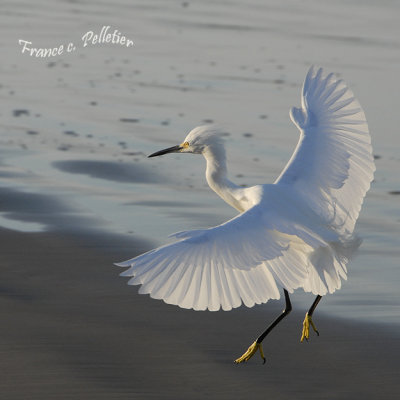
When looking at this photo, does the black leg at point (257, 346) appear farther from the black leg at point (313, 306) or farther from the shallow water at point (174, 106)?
the shallow water at point (174, 106)

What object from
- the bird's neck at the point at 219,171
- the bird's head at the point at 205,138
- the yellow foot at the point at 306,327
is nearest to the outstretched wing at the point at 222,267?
the yellow foot at the point at 306,327

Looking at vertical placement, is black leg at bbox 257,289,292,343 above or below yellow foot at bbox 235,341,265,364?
above

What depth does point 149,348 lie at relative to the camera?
684 cm

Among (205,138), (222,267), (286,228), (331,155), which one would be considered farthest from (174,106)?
(222,267)

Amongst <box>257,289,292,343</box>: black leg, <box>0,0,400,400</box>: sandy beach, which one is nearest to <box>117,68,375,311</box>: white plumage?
<box>257,289,292,343</box>: black leg

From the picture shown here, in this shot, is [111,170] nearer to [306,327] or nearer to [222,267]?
[306,327]

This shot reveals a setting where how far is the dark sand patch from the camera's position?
425 inches

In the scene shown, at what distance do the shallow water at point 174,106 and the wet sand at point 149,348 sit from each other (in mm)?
564

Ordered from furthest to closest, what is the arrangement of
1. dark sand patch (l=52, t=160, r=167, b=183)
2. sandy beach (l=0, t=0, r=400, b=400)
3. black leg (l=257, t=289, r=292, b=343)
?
dark sand patch (l=52, t=160, r=167, b=183)
black leg (l=257, t=289, r=292, b=343)
sandy beach (l=0, t=0, r=400, b=400)

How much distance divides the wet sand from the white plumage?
1.63ft

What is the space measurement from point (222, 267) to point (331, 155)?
1.90 metres

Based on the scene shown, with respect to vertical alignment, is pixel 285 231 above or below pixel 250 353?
above

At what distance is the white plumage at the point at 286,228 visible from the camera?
229 inches

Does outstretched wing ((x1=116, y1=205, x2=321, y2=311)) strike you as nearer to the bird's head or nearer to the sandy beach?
the sandy beach
